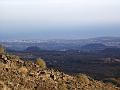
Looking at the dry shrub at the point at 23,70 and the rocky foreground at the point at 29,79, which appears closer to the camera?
the rocky foreground at the point at 29,79

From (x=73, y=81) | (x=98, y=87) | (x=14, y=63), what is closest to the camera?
(x=14, y=63)

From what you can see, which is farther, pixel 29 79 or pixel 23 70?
pixel 23 70

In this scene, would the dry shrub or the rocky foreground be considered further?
the dry shrub

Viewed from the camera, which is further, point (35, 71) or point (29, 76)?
point (35, 71)

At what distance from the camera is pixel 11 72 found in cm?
2498

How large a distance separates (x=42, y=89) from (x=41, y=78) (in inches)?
110

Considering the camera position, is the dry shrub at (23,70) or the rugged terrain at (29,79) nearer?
the rugged terrain at (29,79)

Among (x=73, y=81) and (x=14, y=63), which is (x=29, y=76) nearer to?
(x=14, y=63)

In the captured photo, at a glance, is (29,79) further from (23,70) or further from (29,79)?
(23,70)

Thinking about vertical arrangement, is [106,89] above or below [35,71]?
below

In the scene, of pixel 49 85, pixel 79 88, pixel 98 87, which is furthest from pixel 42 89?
pixel 98 87

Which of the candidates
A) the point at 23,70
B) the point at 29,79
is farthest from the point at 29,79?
the point at 23,70

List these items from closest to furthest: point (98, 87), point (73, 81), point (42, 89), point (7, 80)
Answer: point (7, 80), point (42, 89), point (73, 81), point (98, 87)

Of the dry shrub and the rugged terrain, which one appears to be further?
the dry shrub
